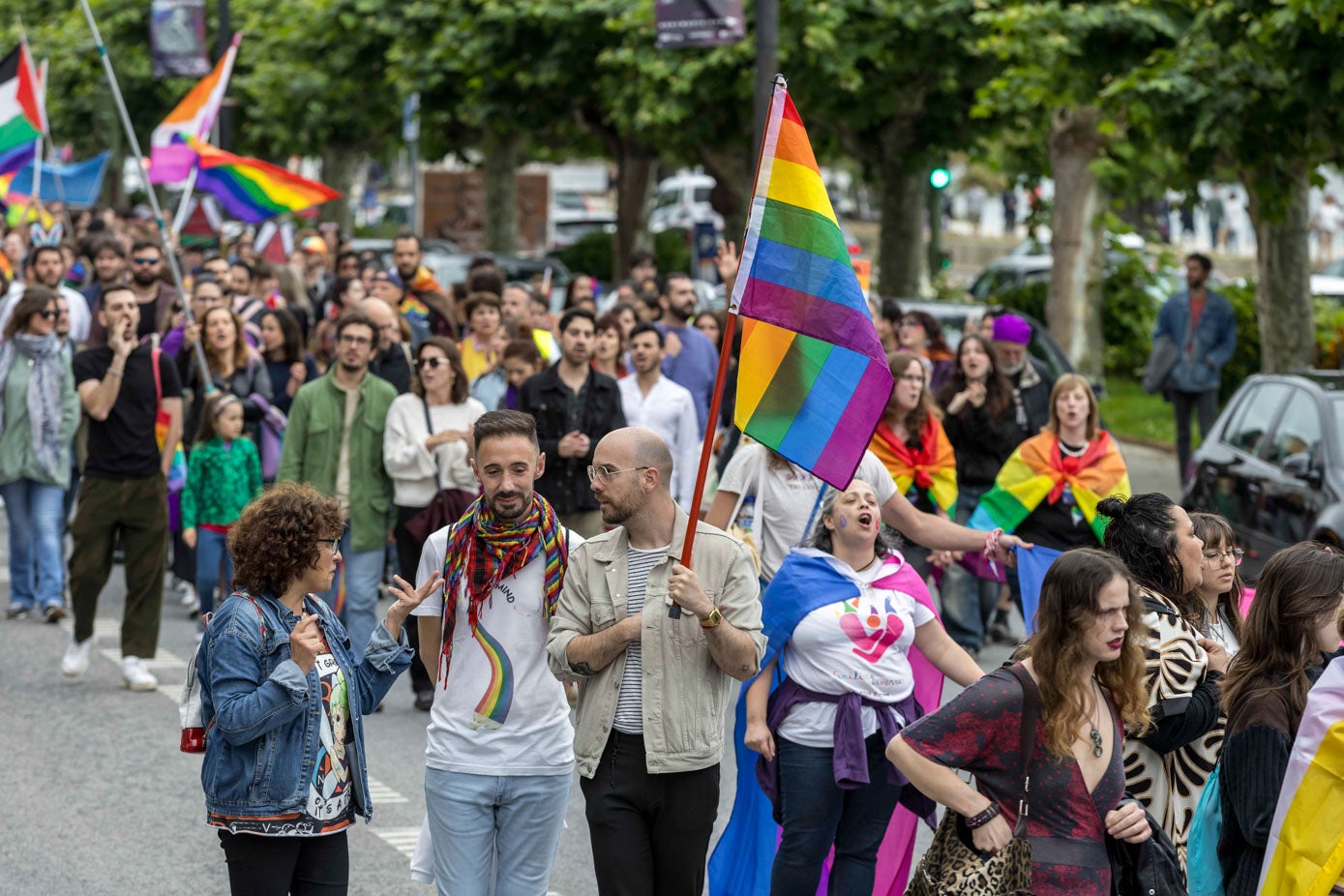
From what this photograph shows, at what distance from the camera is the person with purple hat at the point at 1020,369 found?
35.4 ft

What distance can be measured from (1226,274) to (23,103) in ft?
93.6

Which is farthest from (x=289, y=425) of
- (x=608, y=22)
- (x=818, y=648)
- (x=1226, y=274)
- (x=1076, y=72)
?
(x=1226, y=274)

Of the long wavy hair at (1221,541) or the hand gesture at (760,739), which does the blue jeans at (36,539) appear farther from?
the long wavy hair at (1221,541)

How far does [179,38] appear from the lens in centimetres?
2462

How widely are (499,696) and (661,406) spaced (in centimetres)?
491

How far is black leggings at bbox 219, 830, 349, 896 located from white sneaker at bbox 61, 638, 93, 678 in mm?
5155

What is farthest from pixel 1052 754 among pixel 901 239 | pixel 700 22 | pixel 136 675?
pixel 901 239

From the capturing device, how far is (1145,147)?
15.8 metres

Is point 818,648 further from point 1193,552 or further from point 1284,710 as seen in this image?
point 1284,710

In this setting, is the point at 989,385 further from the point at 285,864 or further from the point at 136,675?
the point at 285,864

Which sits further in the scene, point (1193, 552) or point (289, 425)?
point (289, 425)

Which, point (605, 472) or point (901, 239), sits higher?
point (901, 239)

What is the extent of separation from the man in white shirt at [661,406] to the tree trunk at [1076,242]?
10151 millimetres

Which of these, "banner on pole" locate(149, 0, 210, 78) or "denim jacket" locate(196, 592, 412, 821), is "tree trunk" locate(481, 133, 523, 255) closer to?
"banner on pole" locate(149, 0, 210, 78)
